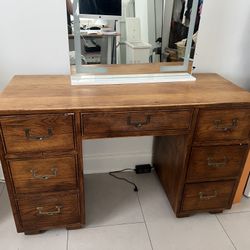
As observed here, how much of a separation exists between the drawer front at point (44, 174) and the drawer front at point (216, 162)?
2.10 feet

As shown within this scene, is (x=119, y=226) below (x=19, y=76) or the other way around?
below

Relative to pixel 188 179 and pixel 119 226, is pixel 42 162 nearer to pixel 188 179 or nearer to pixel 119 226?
pixel 119 226

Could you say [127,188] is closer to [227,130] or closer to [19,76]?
[227,130]

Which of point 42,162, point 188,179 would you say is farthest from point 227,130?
point 42,162

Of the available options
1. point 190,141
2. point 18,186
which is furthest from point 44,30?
point 190,141

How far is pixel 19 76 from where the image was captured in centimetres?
139

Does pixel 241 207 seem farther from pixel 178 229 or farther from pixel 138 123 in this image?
pixel 138 123

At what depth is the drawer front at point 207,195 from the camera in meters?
1.39

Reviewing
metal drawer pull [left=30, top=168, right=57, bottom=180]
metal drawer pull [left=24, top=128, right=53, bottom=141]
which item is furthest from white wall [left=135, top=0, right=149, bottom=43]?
metal drawer pull [left=30, top=168, right=57, bottom=180]

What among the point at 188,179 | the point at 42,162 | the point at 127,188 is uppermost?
the point at 42,162

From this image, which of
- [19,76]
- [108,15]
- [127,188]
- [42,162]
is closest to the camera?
[42,162]

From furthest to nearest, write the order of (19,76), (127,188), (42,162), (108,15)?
(127,188), (19,76), (108,15), (42,162)

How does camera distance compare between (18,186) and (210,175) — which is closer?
(18,186)

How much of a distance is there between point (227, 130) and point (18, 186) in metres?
1.08
